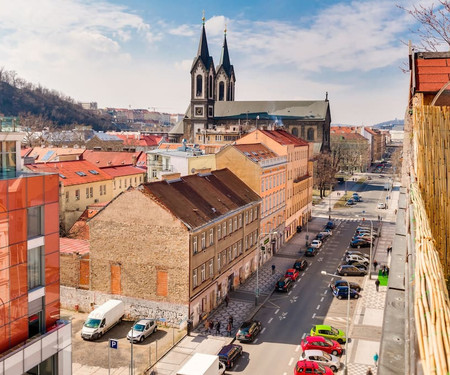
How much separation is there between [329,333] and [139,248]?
45.6 feet

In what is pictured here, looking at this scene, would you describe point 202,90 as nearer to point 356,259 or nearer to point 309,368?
point 356,259

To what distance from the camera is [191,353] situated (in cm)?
3061

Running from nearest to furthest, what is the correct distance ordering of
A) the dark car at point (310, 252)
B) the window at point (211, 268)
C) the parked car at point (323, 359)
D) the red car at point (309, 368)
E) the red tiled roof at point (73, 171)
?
1. the red car at point (309, 368)
2. the parked car at point (323, 359)
3. the window at point (211, 268)
4. the dark car at point (310, 252)
5. the red tiled roof at point (73, 171)

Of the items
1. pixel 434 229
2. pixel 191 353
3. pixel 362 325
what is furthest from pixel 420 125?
pixel 362 325

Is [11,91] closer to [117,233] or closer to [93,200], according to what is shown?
[93,200]

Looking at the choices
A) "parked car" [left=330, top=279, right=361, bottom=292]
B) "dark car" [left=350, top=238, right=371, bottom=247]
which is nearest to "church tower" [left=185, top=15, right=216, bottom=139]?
"dark car" [left=350, top=238, right=371, bottom=247]

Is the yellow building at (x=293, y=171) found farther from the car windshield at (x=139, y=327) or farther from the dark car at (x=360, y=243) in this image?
the car windshield at (x=139, y=327)

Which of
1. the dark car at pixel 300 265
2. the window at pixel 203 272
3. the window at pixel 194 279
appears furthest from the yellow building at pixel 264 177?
the window at pixel 194 279

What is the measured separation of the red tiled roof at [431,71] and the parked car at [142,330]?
25.6 meters

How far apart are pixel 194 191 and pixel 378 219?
40.3m

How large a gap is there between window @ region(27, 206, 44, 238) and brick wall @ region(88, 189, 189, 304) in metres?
13.8

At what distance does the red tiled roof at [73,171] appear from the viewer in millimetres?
55719

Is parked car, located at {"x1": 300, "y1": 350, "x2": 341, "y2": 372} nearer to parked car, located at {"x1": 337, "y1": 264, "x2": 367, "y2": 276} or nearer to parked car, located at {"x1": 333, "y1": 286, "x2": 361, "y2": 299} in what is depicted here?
parked car, located at {"x1": 333, "y1": 286, "x2": 361, "y2": 299}

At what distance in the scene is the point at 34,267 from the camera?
20.7 meters
